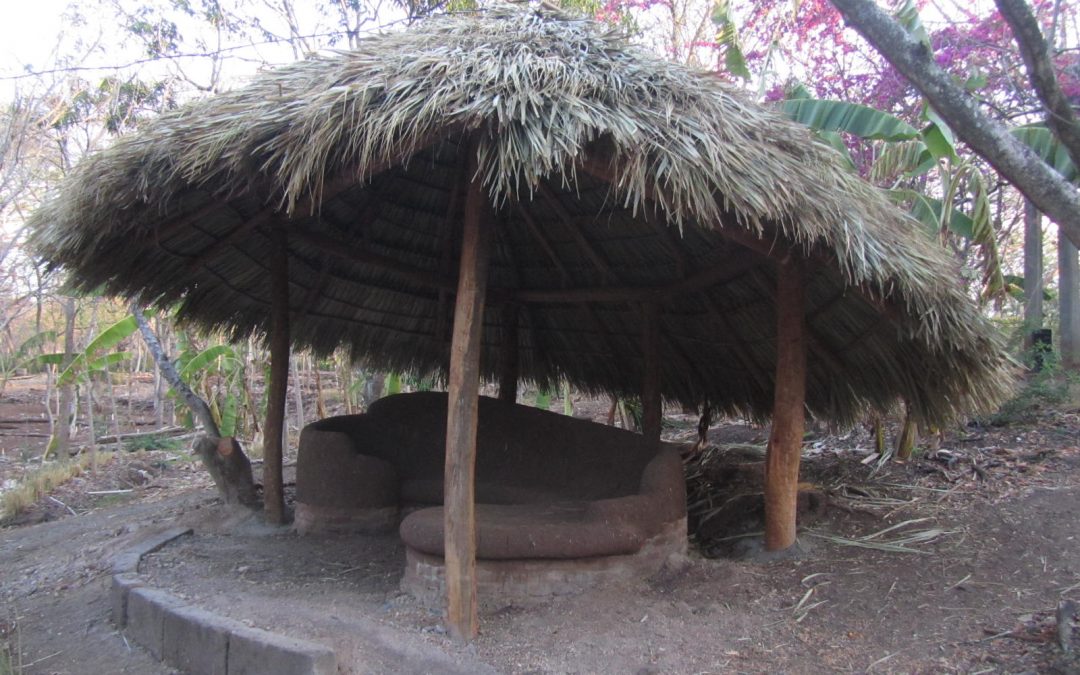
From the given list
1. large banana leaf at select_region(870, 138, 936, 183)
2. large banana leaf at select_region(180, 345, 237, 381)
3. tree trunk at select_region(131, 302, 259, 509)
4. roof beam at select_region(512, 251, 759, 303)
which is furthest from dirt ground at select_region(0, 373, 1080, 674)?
large banana leaf at select_region(180, 345, 237, 381)

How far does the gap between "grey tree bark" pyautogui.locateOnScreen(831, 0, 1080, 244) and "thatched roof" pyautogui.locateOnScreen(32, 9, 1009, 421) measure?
0.60m

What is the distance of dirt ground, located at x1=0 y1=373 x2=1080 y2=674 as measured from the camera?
3303 mm

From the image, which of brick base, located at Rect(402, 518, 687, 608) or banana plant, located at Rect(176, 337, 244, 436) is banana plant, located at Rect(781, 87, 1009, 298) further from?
banana plant, located at Rect(176, 337, 244, 436)

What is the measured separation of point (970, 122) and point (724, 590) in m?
2.45

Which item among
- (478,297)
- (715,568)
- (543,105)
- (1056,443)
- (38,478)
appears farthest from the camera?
(38,478)

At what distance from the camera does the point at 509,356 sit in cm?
665

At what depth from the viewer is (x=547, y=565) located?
Result: 3.88 m

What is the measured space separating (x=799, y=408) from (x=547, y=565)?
169 cm

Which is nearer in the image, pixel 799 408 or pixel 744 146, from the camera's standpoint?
pixel 744 146

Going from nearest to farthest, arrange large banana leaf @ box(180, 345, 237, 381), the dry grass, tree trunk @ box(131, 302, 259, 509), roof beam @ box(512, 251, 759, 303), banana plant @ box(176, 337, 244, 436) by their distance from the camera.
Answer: roof beam @ box(512, 251, 759, 303) → tree trunk @ box(131, 302, 259, 509) → the dry grass → large banana leaf @ box(180, 345, 237, 381) → banana plant @ box(176, 337, 244, 436)

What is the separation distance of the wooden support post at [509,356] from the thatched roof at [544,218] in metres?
0.19

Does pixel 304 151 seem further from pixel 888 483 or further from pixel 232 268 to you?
pixel 888 483

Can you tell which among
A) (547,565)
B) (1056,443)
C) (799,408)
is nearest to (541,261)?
(799,408)

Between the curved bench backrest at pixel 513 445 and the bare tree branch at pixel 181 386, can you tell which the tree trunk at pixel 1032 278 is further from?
the bare tree branch at pixel 181 386
